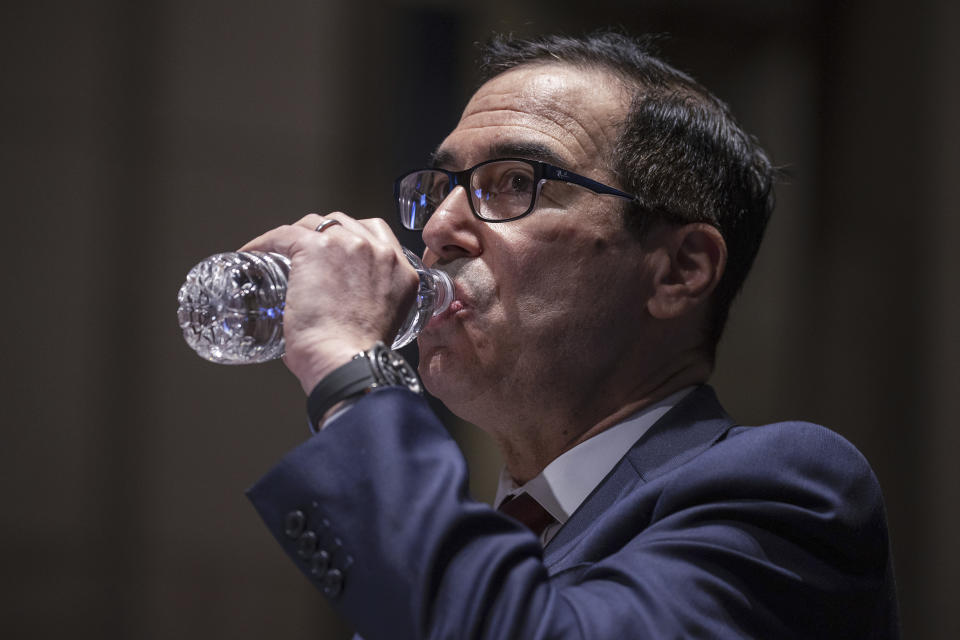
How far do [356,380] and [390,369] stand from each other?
0.04 metres

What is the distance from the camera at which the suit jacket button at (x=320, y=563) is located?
0.97 m

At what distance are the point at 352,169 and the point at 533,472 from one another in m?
1.97

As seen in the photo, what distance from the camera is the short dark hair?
1.53 metres

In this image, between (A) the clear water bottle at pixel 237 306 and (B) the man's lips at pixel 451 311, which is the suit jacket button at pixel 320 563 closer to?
(A) the clear water bottle at pixel 237 306

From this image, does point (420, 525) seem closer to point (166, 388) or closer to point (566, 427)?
point (566, 427)

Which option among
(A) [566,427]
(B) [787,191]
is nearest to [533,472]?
(A) [566,427]

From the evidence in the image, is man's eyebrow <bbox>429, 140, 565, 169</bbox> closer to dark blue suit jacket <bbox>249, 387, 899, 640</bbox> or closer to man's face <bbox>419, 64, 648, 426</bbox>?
man's face <bbox>419, 64, 648, 426</bbox>

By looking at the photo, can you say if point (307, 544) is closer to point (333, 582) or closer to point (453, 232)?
point (333, 582)

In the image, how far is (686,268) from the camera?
5.13ft

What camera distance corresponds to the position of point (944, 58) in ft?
10.0

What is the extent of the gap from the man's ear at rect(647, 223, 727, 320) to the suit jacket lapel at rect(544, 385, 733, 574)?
19cm

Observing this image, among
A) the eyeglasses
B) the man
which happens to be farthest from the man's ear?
the eyeglasses

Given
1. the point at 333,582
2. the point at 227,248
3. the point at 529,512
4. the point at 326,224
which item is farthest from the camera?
the point at 227,248

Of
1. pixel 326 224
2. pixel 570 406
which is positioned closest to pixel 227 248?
pixel 570 406
